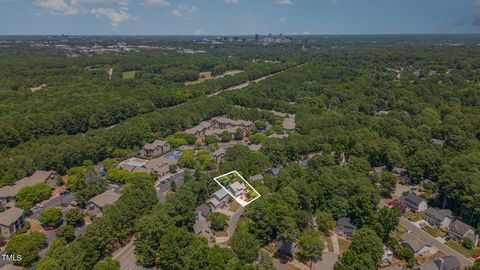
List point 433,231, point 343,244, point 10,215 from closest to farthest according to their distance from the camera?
point 343,244, point 10,215, point 433,231

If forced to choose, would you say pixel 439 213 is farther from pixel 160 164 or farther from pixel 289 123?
pixel 289 123

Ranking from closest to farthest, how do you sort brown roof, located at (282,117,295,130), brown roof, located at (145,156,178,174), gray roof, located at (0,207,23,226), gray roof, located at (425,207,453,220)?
gray roof, located at (0,207,23,226) → gray roof, located at (425,207,453,220) → brown roof, located at (145,156,178,174) → brown roof, located at (282,117,295,130)

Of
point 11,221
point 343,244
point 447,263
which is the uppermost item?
point 11,221

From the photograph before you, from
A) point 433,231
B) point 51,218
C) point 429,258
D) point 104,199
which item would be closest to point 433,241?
point 433,231

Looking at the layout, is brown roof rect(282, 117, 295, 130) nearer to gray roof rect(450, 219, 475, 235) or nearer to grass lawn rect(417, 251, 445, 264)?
gray roof rect(450, 219, 475, 235)

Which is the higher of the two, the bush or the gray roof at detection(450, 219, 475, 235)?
the bush

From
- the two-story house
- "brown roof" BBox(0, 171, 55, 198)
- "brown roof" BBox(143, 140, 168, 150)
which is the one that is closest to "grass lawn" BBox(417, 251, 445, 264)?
the two-story house
